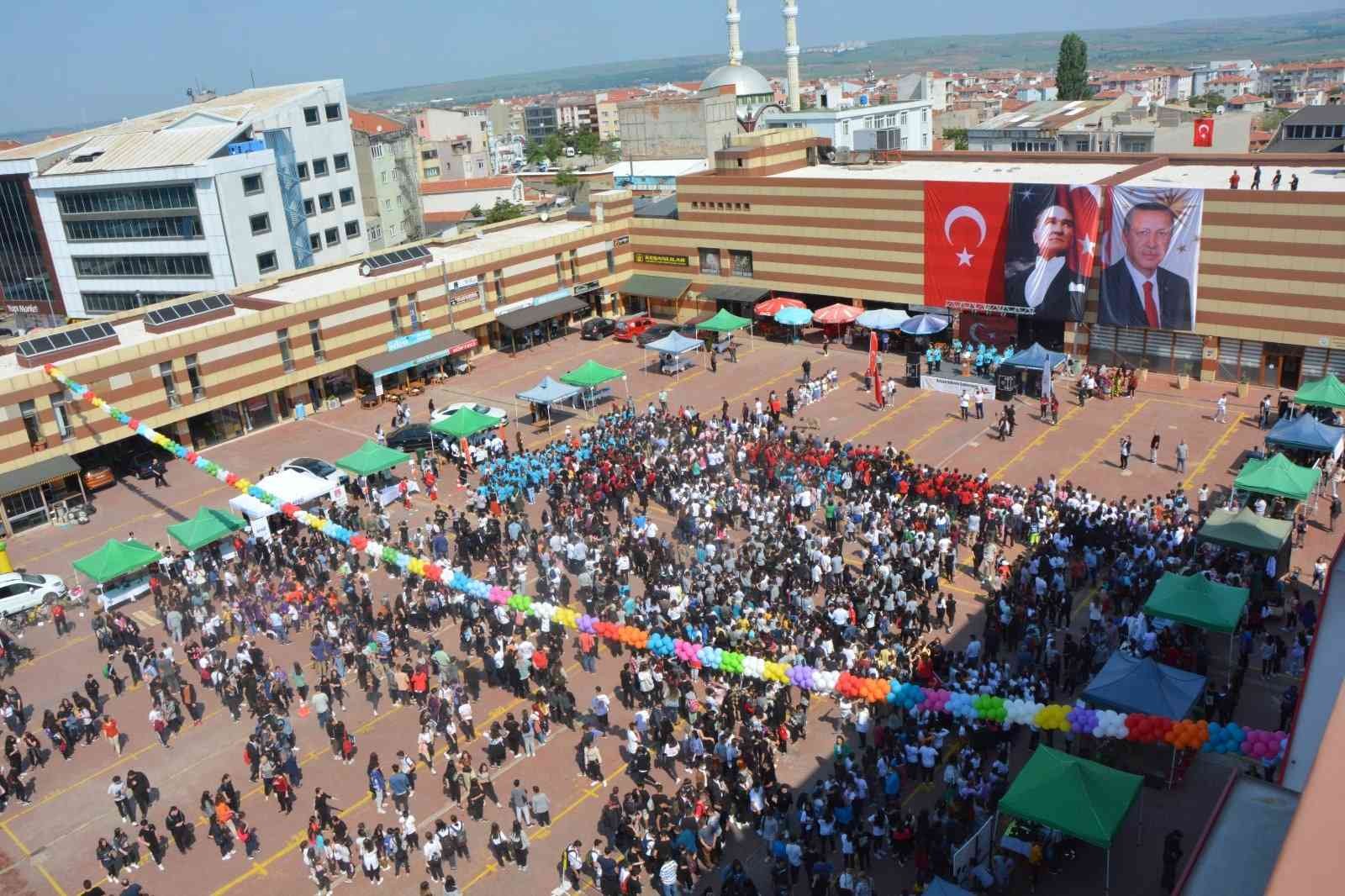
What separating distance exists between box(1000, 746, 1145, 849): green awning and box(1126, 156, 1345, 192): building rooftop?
36.0 m

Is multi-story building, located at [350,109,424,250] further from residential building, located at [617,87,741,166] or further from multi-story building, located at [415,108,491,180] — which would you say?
multi-story building, located at [415,108,491,180]

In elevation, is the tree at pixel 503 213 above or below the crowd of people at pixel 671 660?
above

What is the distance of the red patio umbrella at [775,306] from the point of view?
5459cm

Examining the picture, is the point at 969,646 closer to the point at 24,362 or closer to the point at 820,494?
the point at 820,494

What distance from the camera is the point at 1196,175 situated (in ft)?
168

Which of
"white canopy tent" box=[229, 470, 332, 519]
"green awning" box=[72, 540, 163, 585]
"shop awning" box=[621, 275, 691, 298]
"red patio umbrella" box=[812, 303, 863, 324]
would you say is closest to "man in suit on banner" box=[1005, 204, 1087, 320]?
"red patio umbrella" box=[812, 303, 863, 324]

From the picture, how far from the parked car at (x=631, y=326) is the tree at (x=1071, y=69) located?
121804 millimetres

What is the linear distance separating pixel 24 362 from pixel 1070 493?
3953cm

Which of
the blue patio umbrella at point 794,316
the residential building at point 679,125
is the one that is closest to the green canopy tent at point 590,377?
the blue patio umbrella at point 794,316

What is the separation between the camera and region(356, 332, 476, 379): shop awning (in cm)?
5006

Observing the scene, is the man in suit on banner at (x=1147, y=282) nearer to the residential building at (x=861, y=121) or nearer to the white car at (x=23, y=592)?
the white car at (x=23, y=592)

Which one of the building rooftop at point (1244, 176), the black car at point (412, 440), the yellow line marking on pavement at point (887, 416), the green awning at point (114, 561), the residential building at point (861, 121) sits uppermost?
the residential building at point (861, 121)

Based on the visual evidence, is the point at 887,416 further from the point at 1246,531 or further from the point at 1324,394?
the point at 1246,531

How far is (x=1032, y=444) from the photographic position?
132 feet
